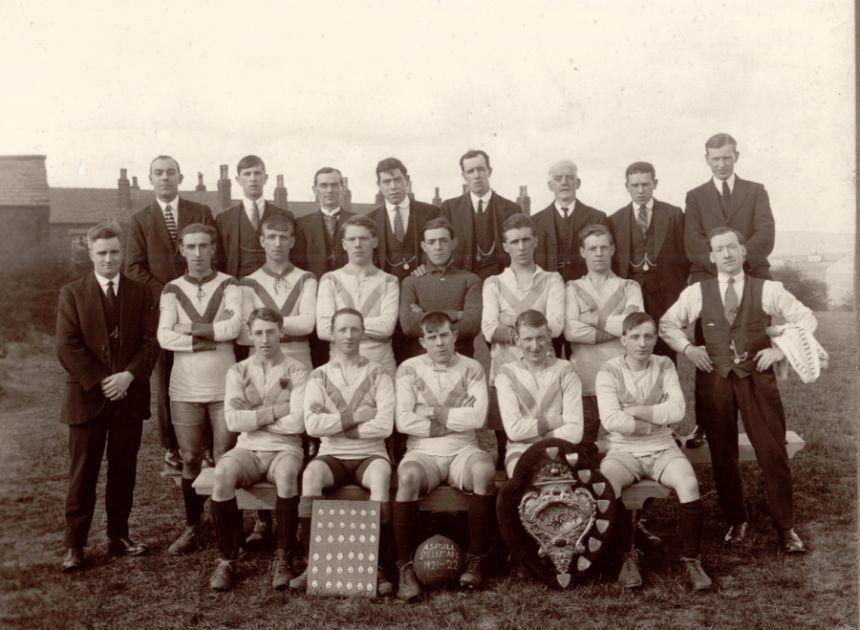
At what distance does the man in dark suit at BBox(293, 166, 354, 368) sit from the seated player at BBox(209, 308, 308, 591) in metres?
0.93

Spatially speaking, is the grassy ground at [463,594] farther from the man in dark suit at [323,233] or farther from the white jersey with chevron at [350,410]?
the man in dark suit at [323,233]

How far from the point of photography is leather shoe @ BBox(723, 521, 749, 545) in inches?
201

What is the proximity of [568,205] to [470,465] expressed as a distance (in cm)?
241

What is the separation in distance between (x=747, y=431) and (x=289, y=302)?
3265mm

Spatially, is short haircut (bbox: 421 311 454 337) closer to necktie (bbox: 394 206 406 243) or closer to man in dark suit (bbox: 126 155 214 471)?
necktie (bbox: 394 206 406 243)

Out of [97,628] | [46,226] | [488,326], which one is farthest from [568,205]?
[46,226]

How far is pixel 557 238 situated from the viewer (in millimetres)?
5977

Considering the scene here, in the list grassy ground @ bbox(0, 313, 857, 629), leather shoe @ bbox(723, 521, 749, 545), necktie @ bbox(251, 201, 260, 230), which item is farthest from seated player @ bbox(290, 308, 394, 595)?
leather shoe @ bbox(723, 521, 749, 545)

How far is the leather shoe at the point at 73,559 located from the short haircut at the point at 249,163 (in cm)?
288

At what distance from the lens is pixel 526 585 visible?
14.5 ft

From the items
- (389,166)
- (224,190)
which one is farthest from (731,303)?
(224,190)

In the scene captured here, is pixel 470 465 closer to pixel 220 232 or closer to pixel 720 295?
pixel 720 295

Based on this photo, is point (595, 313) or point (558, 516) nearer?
point (558, 516)

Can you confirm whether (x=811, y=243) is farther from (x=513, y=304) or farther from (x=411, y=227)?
(x=411, y=227)
